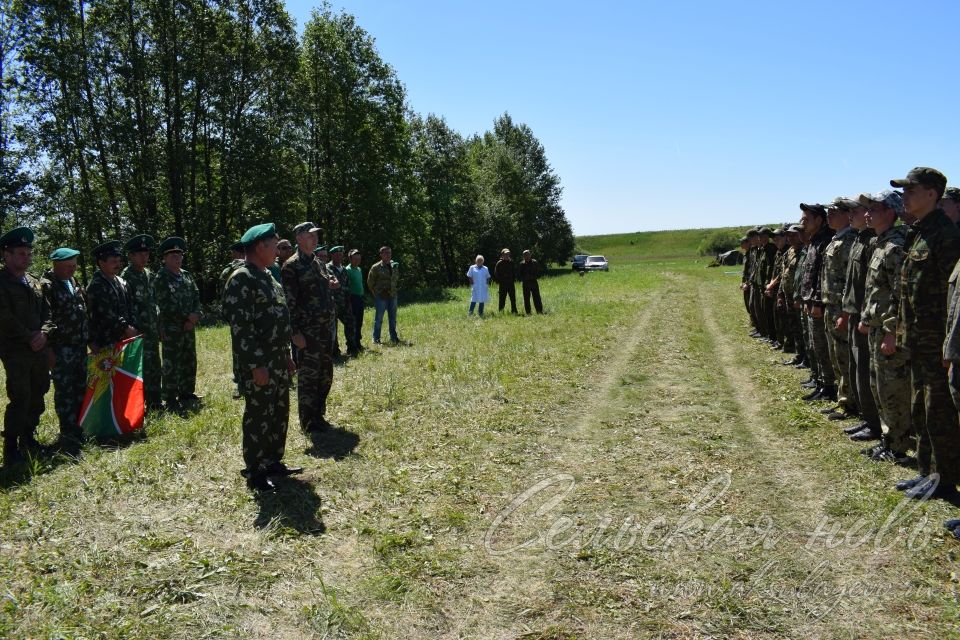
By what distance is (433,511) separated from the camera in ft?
16.6


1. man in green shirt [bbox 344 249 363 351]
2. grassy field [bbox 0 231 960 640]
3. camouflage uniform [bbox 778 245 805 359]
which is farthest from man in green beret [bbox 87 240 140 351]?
camouflage uniform [bbox 778 245 805 359]

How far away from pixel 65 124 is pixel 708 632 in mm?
29533

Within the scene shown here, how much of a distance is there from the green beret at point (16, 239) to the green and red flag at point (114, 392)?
1.46m

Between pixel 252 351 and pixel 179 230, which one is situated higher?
pixel 179 230

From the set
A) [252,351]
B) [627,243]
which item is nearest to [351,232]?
[252,351]

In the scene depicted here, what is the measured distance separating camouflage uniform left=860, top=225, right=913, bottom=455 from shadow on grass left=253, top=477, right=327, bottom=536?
16.6 feet

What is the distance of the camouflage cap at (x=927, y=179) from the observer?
16.2ft

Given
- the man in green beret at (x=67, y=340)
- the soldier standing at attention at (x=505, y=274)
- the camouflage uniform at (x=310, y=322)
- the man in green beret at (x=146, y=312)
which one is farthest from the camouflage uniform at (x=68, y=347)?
the soldier standing at attention at (x=505, y=274)

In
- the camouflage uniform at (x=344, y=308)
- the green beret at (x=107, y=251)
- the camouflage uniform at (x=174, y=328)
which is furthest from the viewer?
the camouflage uniform at (x=344, y=308)

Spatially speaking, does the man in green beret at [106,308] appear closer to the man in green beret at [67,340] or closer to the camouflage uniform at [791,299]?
the man in green beret at [67,340]

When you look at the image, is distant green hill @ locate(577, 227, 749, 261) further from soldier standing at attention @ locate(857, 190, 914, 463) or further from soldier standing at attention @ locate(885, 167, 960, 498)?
soldier standing at attention @ locate(885, 167, 960, 498)

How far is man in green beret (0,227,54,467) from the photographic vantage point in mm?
6285

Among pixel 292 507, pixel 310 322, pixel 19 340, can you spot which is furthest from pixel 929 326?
pixel 19 340

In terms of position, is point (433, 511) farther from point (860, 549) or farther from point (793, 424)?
point (793, 424)
